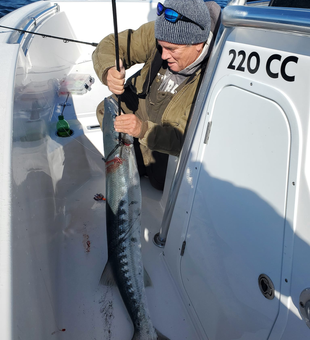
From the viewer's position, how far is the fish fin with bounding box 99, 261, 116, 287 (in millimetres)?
1708

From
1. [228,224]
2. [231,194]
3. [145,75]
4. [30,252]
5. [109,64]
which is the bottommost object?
[30,252]

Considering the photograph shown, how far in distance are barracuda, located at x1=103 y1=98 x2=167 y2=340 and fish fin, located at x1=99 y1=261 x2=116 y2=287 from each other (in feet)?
0.13

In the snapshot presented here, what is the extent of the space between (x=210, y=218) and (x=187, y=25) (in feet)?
4.18

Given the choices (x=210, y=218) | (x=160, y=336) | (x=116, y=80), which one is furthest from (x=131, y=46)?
(x=160, y=336)

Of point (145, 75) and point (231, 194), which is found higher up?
point (145, 75)

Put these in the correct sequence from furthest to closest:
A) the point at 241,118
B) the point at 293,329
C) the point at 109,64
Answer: the point at 109,64 → the point at 241,118 → the point at 293,329

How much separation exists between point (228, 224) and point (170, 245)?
753 millimetres

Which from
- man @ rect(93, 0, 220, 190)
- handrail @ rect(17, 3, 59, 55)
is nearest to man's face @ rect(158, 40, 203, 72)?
man @ rect(93, 0, 220, 190)

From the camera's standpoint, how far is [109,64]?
6.66 feet

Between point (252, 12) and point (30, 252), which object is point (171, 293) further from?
point (252, 12)

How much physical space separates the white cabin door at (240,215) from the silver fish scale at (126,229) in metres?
0.40

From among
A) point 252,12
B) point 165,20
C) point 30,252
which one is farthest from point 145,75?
point 30,252

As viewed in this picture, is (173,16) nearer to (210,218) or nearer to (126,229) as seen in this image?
(210,218)

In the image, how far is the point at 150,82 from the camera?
2.24 m
